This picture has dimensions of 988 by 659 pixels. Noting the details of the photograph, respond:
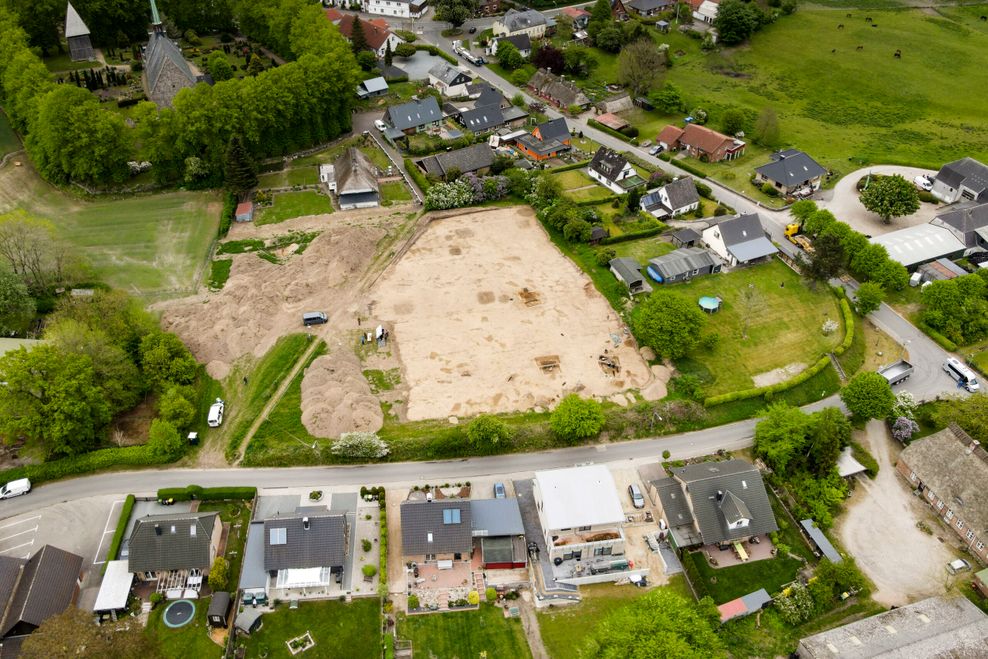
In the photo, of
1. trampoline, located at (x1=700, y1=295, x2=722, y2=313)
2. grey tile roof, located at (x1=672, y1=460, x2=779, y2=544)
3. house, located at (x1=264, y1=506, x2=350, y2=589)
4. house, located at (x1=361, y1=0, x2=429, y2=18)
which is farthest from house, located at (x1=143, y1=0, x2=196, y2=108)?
grey tile roof, located at (x1=672, y1=460, x2=779, y2=544)

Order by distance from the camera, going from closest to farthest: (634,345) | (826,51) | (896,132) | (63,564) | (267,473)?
(63,564) < (267,473) < (634,345) < (896,132) < (826,51)

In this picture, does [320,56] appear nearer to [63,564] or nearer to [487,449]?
[487,449]

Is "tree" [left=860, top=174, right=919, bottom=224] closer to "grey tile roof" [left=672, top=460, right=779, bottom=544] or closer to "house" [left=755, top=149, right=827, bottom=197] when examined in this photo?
"house" [left=755, top=149, right=827, bottom=197]

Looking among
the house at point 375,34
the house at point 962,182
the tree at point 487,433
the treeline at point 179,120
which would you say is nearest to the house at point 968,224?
the house at point 962,182

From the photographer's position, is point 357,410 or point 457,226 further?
point 457,226

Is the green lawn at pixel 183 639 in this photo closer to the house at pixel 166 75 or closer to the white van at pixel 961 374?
the white van at pixel 961 374

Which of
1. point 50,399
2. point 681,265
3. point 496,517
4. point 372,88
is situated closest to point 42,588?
point 50,399

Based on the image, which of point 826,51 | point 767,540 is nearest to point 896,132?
point 826,51
